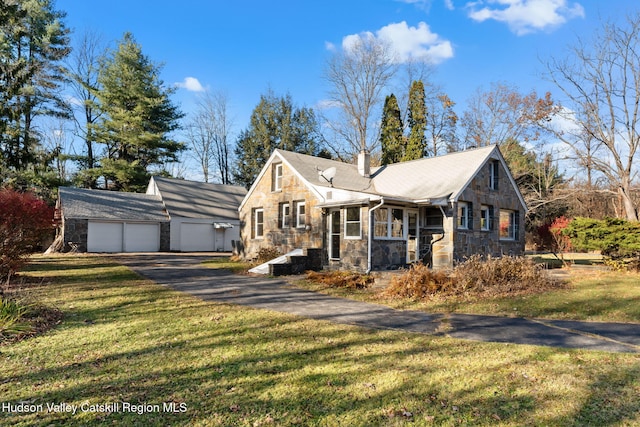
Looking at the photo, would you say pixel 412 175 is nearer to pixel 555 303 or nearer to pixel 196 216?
pixel 555 303

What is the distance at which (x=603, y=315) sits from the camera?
738 cm

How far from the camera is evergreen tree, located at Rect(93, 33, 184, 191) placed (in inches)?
1321

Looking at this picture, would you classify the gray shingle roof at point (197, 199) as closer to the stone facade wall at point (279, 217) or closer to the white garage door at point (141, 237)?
the white garage door at point (141, 237)

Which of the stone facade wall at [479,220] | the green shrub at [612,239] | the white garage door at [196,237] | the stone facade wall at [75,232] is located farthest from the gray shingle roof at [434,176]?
the stone facade wall at [75,232]

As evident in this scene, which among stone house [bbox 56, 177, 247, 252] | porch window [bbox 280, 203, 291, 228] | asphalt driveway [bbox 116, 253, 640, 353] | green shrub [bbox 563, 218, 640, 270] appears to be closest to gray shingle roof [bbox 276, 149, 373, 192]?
porch window [bbox 280, 203, 291, 228]

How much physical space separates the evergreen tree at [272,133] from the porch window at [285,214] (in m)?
22.2

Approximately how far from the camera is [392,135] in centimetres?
3250

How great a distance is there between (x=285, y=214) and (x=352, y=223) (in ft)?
15.7

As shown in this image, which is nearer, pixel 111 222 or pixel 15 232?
pixel 15 232

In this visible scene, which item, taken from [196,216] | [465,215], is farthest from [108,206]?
[465,215]

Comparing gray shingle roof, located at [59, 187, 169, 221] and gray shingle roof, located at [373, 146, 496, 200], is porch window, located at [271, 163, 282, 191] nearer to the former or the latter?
gray shingle roof, located at [373, 146, 496, 200]

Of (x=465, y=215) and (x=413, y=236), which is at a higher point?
(x=465, y=215)

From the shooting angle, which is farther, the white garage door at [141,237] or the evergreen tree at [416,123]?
the evergreen tree at [416,123]

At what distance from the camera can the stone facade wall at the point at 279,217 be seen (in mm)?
15875
